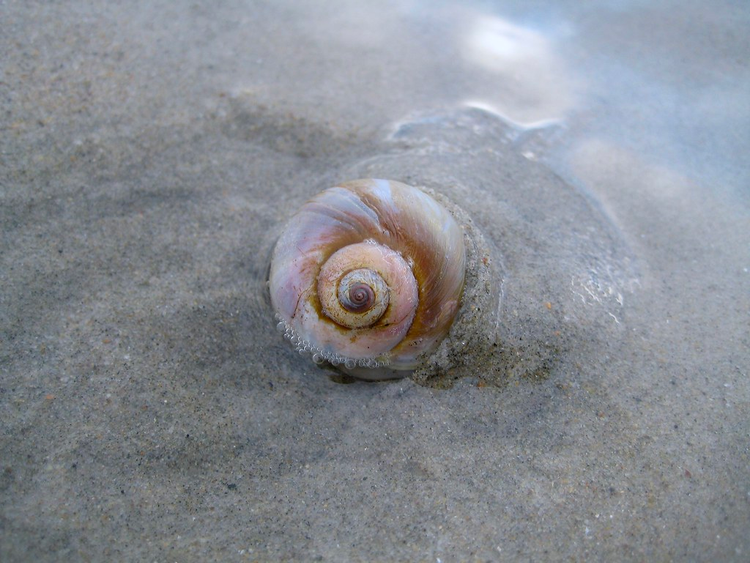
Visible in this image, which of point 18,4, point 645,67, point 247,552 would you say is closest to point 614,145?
point 645,67

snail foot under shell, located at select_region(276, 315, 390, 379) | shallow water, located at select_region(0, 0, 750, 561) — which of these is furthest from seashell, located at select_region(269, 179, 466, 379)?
shallow water, located at select_region(0, 0, 750, 561)

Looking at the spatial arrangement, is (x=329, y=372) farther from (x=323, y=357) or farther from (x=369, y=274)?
(x=369, y=274)

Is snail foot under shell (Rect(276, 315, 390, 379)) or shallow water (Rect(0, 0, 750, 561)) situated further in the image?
snail foot under shell (Rect(276, 315, 390, 379))

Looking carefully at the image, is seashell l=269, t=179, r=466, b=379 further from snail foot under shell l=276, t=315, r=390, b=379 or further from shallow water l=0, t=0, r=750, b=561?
shallow water l=0, t=0, r=750, b=561

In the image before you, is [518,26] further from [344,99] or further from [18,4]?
[18,4]

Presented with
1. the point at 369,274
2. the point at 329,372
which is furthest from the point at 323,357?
the point at 369,274

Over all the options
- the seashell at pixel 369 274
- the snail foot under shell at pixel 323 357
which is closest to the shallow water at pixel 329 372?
the snail foot under shell at pixel 323 357

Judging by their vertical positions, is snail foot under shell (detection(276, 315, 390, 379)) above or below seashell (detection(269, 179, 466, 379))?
below
